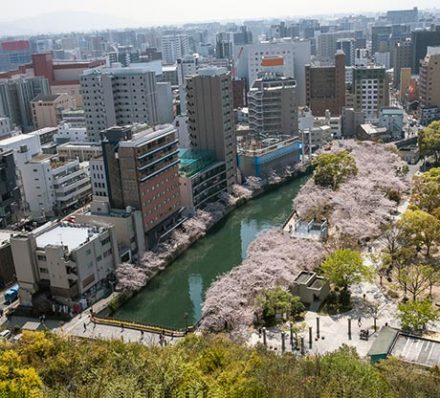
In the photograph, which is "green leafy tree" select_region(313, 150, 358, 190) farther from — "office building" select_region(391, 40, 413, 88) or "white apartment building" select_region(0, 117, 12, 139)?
"office building" select_region(391, 40, 413, 88)

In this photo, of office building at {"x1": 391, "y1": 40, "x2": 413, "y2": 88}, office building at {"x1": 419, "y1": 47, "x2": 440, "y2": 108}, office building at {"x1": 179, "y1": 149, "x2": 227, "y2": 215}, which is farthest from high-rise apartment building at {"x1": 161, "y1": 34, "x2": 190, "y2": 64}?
office building at {"x1": 179, "y1": 149, "x2": 227, "y2": 215}

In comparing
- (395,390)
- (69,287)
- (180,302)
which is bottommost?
(180,302)

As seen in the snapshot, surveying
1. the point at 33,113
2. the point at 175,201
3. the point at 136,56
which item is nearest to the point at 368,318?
the point at 175,201

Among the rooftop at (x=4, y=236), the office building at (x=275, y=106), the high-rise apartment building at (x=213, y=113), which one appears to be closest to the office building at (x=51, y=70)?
the office building at (x=275, y=106)

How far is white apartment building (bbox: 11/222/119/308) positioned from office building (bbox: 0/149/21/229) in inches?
194

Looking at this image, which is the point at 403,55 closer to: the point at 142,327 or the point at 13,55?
the point at 142,327

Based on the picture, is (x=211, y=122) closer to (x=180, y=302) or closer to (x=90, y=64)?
(x=180, y=302)

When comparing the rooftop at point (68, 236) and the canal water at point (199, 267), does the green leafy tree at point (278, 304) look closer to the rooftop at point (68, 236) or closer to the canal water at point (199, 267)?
the canal water at point (199, 267)

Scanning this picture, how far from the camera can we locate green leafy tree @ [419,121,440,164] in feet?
85.1

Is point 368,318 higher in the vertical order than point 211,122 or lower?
lower

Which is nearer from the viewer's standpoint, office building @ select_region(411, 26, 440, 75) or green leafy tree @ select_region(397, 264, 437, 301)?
green leafy tree @ select_region(397, 264, 437, 301)

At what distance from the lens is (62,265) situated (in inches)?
574

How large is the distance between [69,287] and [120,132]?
17.1 feet

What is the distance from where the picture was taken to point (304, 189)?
22219mm
